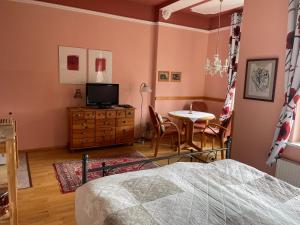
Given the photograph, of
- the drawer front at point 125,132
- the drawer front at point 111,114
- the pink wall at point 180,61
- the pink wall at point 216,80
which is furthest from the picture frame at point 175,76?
the drawer front at point 111,114

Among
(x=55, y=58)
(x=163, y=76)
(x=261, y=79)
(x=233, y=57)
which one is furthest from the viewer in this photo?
(x=163, y=76)

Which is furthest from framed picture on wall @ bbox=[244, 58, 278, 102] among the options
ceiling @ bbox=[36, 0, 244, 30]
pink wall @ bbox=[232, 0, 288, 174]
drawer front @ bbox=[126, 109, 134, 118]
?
drawer front @ bbox=[126, 109, 134, 118]

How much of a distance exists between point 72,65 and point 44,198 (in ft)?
8.42

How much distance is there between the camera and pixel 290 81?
2643 millimetres

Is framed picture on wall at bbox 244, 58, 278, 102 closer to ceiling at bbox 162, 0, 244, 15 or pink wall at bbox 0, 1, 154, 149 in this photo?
ceiling at bbox 162, 0, 244, 15

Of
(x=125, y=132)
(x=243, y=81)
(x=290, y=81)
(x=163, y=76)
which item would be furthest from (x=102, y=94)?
(x=290, y=81)

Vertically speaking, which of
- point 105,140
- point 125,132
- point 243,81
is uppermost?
point 243,81

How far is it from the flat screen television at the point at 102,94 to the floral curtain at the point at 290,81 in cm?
307

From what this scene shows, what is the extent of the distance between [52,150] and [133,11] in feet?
10.7

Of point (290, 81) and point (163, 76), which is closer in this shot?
point (290, 81)

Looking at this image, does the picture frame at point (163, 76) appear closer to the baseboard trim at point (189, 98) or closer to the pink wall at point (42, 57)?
the baseboard trim at point (189, 98)

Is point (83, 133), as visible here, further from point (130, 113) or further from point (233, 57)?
point (233, 57)

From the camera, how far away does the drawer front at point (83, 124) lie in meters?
4.31

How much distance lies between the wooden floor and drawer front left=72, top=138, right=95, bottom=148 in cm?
24
